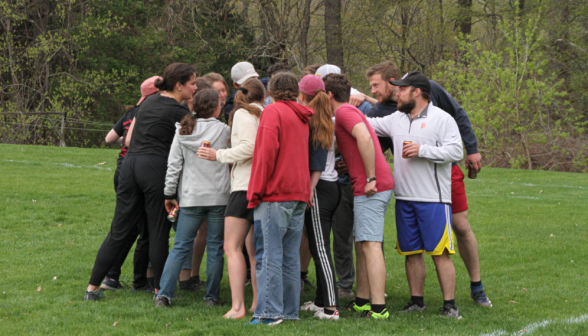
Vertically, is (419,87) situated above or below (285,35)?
below

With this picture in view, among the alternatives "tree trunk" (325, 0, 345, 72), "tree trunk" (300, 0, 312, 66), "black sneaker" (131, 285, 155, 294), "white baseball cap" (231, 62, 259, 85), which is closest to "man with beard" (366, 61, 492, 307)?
"white baseball cap" (231, 62, 259, 85)

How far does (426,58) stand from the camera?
26016mm

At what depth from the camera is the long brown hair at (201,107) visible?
184 inches

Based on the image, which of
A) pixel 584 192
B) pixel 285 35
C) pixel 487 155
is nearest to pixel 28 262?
pixel 584 192

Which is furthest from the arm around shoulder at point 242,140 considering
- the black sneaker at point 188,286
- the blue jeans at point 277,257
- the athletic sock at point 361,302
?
the black sneaker at point 188,286

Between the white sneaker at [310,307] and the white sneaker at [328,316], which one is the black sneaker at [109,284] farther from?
the white sneaker at [328,316]

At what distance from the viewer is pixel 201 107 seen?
15.7 ft

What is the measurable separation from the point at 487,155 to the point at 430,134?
1663 centimetres

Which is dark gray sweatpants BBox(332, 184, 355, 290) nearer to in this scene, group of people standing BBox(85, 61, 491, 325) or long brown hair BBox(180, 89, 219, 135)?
group of people standing BBox(85, 61, 491, 325)

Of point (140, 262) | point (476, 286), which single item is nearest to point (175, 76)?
point (140, 262)

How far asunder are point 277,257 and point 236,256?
47cm

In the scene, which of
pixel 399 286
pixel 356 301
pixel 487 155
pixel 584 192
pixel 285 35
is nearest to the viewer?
pixel 356 301

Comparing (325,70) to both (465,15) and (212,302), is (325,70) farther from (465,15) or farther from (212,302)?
(465,15)

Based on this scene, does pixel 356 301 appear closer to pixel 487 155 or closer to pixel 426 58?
pixel 487 155
